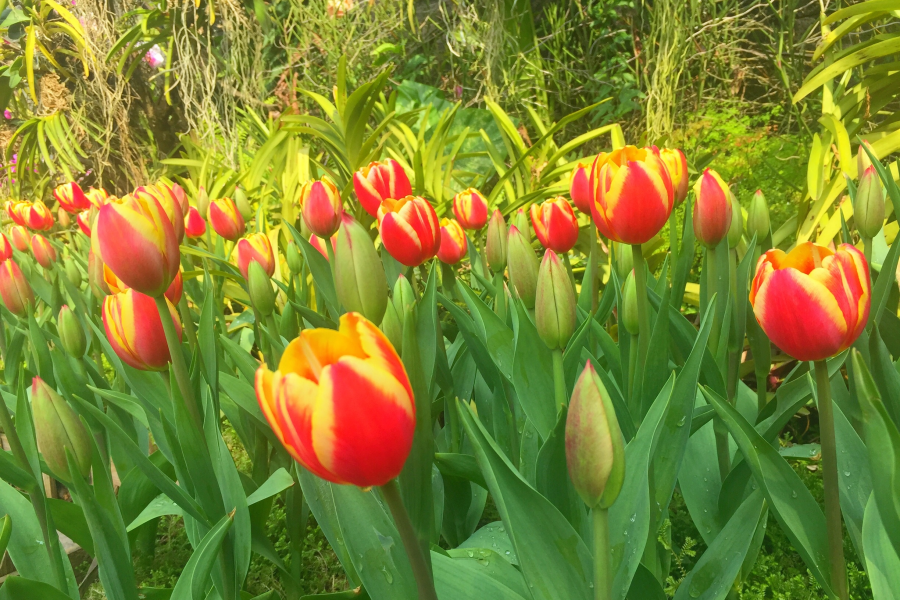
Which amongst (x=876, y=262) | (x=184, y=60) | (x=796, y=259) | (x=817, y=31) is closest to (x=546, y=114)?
(x=817, y=31)

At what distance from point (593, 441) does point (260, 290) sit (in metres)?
0.73

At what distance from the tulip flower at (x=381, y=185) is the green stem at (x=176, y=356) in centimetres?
51

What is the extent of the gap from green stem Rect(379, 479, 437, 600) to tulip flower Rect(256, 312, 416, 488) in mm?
24

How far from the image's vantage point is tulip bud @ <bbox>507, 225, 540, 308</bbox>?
886mm

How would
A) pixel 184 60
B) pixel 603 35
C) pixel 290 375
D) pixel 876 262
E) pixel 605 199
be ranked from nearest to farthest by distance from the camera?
pixel 290 375 → pixel 605 199 → pixel 876 262 → pixel 184 60 → pixel 603 35

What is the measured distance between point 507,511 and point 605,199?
389 mm

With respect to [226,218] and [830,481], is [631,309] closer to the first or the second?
[830,481]

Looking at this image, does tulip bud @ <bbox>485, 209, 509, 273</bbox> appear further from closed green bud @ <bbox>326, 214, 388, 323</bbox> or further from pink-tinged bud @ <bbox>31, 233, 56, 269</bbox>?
pink-tinged bud @ <bbox>31, 233, 56, 269</bbox>

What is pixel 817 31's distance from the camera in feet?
10.9

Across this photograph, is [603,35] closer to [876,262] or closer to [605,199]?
[876,262]

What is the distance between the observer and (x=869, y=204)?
2.77 feet

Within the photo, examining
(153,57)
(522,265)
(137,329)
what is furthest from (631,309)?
(153,57)

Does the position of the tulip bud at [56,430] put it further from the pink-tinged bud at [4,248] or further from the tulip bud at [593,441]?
the pink-tinged bud at [4,248]

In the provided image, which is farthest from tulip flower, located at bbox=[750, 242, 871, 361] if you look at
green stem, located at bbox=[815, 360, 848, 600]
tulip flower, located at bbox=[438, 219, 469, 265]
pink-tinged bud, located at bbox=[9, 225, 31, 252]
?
pink-tinged bud, located at bbox=[9, 225, 31, 252]
